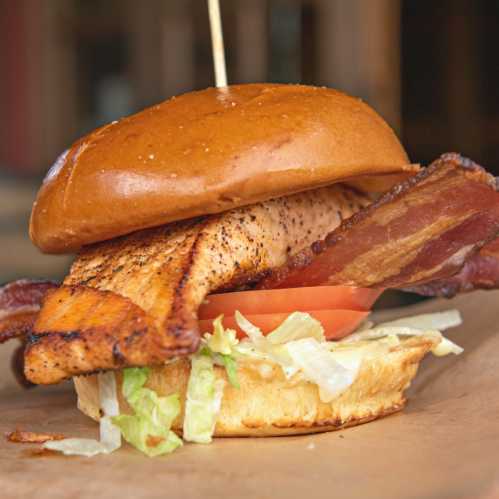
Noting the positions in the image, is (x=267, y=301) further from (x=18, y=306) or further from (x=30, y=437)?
(x=18, y=306)

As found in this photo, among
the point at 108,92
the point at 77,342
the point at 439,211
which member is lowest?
the point at 108,92

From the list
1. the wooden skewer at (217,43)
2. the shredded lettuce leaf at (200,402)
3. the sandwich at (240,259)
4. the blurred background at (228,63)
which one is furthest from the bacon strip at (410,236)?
the blurred background at (228,63)

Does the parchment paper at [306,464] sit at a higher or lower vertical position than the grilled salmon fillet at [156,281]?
lower

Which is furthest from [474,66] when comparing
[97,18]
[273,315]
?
[273,315]

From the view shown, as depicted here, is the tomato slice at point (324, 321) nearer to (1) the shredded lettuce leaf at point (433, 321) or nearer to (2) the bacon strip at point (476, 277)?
(1) the shredded lettuce leaf at point (433, 321)

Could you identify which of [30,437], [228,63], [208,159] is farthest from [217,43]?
[228,63]

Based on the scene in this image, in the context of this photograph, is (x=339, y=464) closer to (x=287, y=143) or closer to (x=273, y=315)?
(x=273, y=315)
